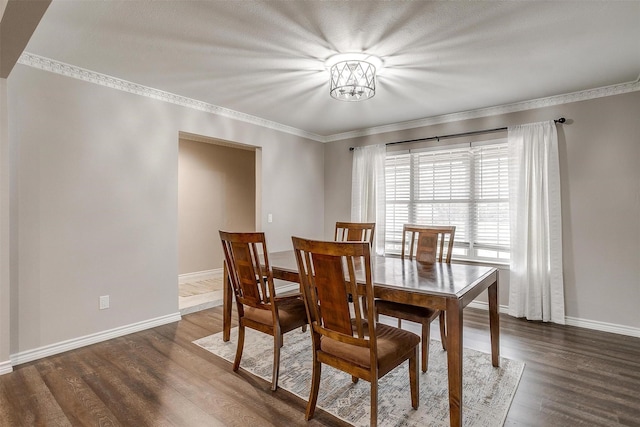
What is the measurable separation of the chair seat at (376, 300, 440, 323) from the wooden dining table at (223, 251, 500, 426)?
29 centimetres

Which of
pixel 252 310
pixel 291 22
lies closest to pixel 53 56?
pixel 291 22

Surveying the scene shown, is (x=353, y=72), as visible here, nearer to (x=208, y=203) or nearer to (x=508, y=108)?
(x=508, y=108)

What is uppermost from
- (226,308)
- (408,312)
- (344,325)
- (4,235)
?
(4,235)

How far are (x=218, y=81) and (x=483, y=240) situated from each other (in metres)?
3.48

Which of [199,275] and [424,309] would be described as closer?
[424,309]

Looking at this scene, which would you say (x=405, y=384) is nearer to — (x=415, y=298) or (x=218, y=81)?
(x=415, y=298)

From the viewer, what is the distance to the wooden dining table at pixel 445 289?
1680 millimetres

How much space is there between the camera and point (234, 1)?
1.91 metres

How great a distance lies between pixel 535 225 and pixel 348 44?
2.78m

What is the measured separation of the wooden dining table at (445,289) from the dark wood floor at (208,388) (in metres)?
0.47

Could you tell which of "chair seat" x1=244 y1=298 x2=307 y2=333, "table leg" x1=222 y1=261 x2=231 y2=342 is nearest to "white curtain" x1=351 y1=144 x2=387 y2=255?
"table leg" x1=222 y1=261 x2=231 y2=342

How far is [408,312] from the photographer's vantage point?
2.40m

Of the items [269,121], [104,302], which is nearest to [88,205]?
[104,302]

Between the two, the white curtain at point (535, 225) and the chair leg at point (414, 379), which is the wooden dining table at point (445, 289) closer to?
the chair leg at point (414, 379)
